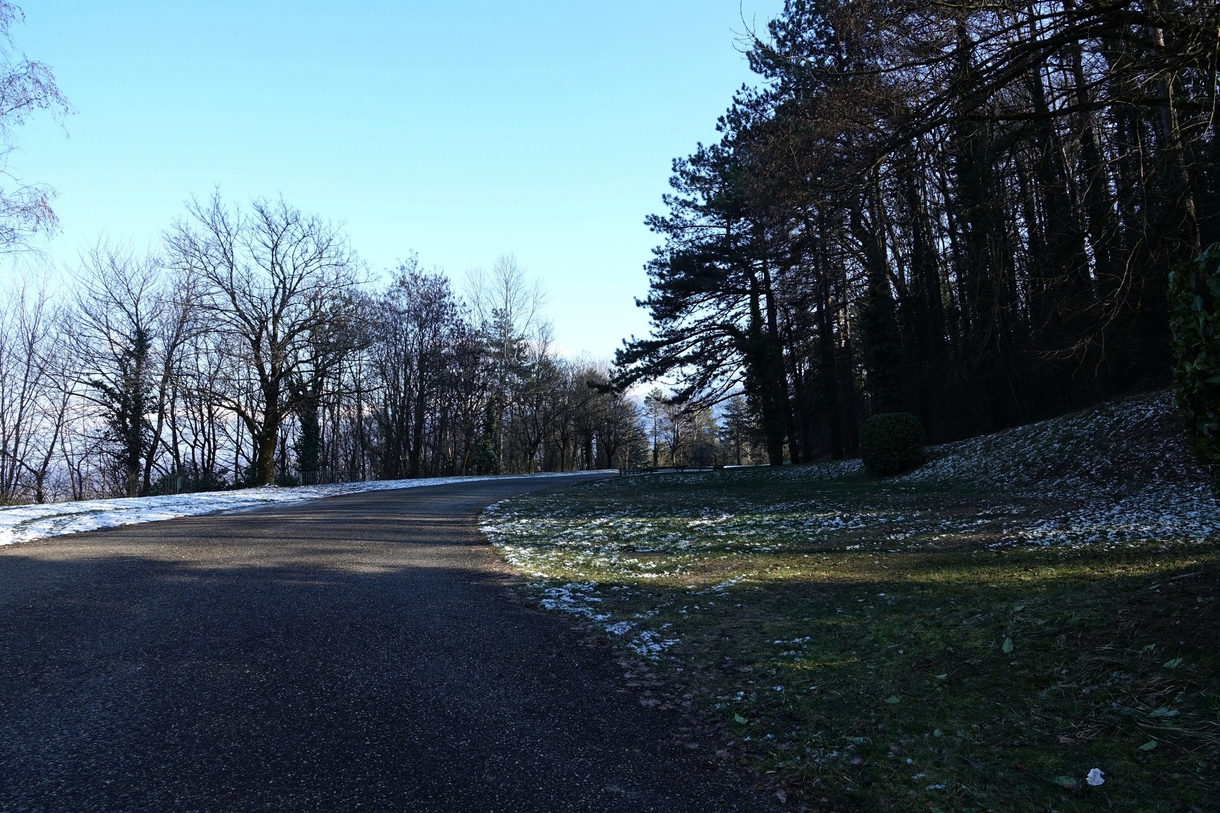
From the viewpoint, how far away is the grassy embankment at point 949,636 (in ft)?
9.61

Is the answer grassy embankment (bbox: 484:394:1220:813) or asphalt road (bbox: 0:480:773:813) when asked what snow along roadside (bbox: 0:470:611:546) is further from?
grassy embankment (bbox: 484:394:1220:813)

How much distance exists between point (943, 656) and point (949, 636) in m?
0.36

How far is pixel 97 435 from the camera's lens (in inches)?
1171

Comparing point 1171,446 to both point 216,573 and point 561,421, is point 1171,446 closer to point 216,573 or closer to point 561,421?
point 216,573

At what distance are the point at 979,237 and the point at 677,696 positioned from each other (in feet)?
26.3

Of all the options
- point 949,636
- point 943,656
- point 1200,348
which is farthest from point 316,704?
point 1200,348

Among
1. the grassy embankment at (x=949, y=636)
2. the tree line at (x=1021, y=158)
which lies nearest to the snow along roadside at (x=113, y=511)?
the grassy embankment at (x=949, y=636)

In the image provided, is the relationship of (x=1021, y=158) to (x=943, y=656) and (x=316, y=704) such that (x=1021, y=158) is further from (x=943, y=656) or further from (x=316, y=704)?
(x=316, y=704)

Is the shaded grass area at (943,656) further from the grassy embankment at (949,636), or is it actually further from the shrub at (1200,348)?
the shrub at (1200,348)

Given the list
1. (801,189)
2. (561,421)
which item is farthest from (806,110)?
(561,421)

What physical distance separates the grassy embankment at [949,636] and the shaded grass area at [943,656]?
1 cm

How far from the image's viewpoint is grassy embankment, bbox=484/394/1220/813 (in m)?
2.93

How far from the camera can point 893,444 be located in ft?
55.1

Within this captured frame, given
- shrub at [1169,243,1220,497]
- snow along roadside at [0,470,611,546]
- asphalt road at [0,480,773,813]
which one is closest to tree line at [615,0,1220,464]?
shrub at [1169,243,1220,497]
